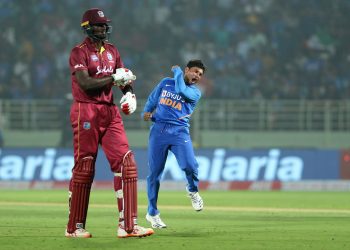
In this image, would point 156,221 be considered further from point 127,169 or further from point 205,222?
point 127,169

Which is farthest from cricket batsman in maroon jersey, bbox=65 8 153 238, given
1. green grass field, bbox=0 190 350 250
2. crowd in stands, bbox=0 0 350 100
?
crowd in stands, bbox=0 0 350 100

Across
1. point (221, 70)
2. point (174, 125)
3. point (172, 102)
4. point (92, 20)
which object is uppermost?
point (221, 70)

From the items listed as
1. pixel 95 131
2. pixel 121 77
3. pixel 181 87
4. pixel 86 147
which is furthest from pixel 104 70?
pixel 181 87

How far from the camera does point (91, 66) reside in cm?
928

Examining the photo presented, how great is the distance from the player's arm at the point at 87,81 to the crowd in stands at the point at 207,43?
53.3ft

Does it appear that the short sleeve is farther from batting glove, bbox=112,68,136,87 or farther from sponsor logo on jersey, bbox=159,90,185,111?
sponsor logo on jersey, bbox=159,90,185,111

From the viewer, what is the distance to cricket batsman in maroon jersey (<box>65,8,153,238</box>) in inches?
364

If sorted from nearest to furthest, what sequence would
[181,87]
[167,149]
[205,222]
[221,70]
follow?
1. [181,87]
2. [167,149]
3. [205,222]
4. [221,70]

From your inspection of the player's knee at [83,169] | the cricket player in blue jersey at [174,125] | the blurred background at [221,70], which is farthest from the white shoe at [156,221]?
the blurred background at [221,70]

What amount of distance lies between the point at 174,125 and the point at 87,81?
2.59 meters

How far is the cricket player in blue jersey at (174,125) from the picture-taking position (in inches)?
446

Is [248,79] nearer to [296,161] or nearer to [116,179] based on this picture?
[296,161]

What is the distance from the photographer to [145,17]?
27.8 metres

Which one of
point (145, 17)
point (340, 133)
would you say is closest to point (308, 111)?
point (340, 133)
